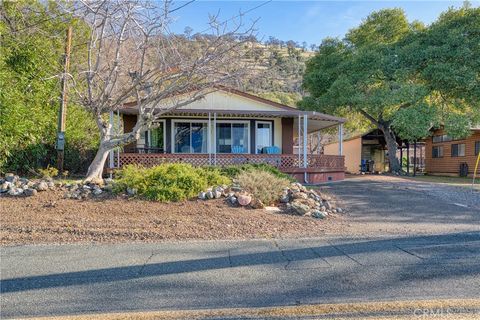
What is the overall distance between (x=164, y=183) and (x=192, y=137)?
27.9 feet

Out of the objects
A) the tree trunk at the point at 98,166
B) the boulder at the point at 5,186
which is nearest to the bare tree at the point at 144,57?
the tree trunk at the point at 98,166

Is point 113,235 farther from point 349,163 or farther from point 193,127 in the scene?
point 349,163

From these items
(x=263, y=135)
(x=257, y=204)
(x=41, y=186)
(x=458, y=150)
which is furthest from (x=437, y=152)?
(x=41, y=186)

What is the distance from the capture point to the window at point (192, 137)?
689 inches

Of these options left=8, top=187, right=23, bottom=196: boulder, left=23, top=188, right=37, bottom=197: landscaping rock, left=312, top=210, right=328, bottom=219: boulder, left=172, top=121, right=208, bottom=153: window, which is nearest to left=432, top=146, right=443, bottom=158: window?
left=172, top=121, right=208, bottom=153: window

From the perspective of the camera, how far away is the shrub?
952 centimetres

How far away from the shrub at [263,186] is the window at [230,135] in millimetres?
7545

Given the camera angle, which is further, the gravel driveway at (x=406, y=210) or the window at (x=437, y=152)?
the window at (x=437, y=152)

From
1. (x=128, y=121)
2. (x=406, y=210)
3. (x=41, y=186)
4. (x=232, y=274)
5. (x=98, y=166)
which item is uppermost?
(x=128, y=121)

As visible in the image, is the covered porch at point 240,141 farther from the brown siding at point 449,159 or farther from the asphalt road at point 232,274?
the brown siding at point 449,159

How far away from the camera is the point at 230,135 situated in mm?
17766

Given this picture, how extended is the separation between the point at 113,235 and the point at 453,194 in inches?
464

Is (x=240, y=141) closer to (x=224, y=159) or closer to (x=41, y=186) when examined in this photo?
(x=224, y=159)

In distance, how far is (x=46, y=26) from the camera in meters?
14.9
